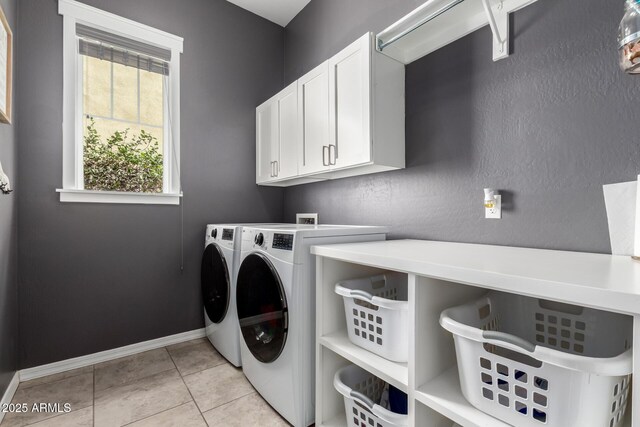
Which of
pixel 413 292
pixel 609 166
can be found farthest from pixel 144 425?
pixel 609 166

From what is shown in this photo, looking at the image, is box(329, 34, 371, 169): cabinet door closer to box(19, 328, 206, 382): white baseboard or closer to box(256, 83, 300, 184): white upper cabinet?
box(256, 83, 300, 184): white upper cabinet

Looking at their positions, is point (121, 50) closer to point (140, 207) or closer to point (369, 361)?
point (140, 207)

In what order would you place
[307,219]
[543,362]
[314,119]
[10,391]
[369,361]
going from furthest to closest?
[307,219] → [314,119] → [10,391] → [369,361] → [543,362]

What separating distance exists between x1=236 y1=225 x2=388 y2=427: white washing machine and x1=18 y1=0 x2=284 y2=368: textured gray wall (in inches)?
41.4

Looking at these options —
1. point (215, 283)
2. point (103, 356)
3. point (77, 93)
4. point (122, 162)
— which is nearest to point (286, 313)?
point (215, 283)

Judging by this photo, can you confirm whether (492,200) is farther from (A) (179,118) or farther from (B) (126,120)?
(B) (126,120)

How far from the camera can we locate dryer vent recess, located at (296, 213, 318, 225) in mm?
2572

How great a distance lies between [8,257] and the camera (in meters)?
1.72

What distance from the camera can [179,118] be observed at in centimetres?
246

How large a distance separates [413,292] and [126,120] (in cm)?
244

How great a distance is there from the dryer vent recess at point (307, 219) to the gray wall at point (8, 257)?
6.10 ft

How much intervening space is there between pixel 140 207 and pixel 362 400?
2028mm

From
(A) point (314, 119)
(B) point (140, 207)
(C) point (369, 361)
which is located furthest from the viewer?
(B) point (140, 207)

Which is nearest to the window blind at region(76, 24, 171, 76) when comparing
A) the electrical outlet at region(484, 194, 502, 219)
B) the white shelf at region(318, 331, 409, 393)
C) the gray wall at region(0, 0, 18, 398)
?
the gray wall at region(0, 0, 18, 398)
